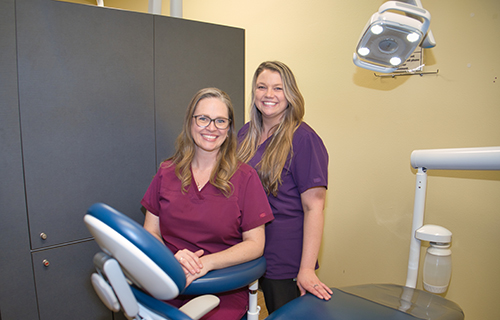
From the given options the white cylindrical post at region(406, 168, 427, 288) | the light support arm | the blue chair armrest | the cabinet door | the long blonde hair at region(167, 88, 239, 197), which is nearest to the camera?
the blue chair armrest

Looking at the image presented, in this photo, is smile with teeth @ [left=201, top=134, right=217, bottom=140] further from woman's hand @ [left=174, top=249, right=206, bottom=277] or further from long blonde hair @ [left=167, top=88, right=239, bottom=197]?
woman's hand @ [left=174, top=249, right=206, bottom=277]

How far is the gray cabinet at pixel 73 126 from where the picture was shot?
146 centimetres

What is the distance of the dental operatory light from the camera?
0.96m

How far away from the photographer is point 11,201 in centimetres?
147

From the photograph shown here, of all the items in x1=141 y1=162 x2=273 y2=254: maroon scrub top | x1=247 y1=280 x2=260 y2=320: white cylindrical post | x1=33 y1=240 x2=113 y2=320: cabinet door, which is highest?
x1=141 y1=162 x2=273 y2=254: maroon scrub top

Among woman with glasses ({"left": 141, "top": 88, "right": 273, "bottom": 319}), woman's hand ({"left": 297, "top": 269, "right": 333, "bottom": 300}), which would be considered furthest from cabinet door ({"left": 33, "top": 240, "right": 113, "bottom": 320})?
woman's hand ({"left": 297, "top": 269, "right": 333, "bottom": 300})

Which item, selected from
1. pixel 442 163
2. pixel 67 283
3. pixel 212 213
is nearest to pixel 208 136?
pixel 212 213

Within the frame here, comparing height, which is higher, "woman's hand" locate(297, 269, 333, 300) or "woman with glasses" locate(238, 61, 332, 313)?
"woman with glasses" locate(238, 61, 332, 313)

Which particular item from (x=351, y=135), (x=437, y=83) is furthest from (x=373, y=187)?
(x=437, y=83)

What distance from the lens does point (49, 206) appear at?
61.1 inches

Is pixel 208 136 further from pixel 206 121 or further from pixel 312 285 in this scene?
pixel 312 285

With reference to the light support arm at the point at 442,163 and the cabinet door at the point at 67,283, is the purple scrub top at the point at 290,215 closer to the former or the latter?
the light support arm at the point at 442,163

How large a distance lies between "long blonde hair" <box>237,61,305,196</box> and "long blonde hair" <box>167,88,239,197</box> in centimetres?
14

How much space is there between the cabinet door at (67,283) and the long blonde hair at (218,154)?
73cm
